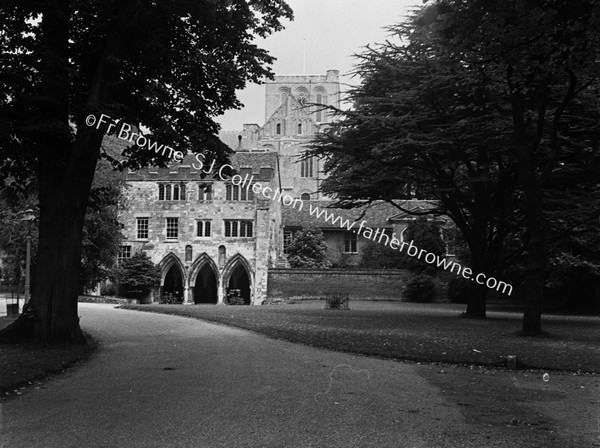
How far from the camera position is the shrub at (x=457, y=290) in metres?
44.3

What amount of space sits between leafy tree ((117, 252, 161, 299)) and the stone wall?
951 centimetres

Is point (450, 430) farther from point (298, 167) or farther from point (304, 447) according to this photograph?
point (298, 167)

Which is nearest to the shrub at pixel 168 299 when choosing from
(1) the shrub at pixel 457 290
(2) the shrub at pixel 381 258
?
(2) the shrub at pixel 381 258

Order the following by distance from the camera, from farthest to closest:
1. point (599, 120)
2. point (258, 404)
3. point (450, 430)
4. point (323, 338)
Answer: point (599, 120), point (323, 338), point (258, 404), point (450, 430)

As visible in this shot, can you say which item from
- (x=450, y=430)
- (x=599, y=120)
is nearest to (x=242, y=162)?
(x=599, y=120)

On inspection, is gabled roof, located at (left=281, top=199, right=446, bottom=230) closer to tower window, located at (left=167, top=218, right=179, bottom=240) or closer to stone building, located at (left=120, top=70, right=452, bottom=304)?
stone building, located at (left=120, top=70, right=452, bottom=304)

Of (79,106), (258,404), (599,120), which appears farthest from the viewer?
(599,120)

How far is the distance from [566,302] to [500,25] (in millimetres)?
33104

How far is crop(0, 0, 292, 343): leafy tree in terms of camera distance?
44.7 feet

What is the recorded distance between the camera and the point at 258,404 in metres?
8.43

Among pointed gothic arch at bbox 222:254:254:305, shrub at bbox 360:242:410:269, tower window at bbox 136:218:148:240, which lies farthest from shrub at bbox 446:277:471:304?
tower window at bbox 136:218:148:240

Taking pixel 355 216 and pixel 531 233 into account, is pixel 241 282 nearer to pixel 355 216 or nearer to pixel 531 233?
pixel 355 216

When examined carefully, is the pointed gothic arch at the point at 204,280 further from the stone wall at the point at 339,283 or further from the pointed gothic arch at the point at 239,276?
the stone wall at the point at 339,283

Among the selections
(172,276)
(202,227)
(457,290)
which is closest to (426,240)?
(457,290)
